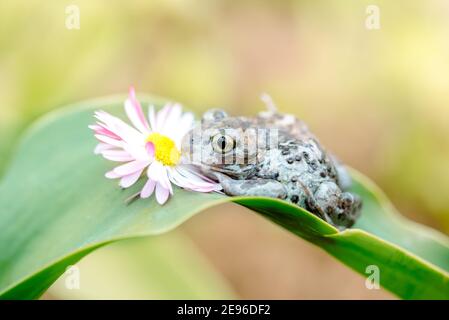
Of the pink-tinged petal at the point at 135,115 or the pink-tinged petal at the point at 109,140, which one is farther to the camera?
the pink-tinged petal at the point at 135,115

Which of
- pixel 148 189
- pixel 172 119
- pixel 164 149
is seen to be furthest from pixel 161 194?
→ pixel 172 119

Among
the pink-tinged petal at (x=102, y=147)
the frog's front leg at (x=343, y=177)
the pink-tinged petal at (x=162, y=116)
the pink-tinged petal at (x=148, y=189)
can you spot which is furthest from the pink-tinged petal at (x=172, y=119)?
the frog's front leg at (x=343, y=177)

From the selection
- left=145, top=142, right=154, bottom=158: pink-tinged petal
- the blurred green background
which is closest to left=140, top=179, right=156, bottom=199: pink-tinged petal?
left=145, top=142, right=154, bottom=158: pink-tinged petal

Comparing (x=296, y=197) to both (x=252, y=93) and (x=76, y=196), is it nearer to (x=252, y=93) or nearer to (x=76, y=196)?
(x=76, y=196)

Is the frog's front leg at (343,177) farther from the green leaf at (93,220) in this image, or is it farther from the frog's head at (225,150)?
the frog's head at (225,150)

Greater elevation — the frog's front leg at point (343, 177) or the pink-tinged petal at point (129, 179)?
the pink-tinged petal at point (129, 179)

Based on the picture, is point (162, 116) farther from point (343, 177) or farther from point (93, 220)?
point (343, 177)
